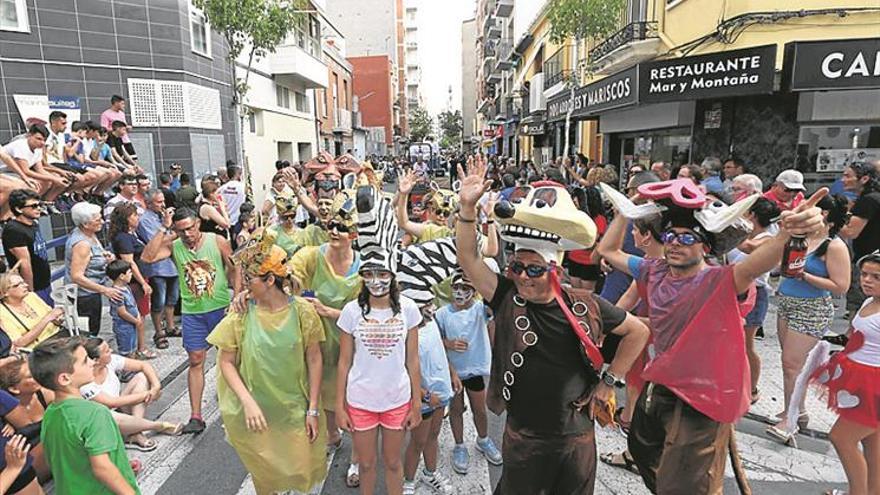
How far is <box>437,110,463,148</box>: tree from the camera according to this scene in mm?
90812

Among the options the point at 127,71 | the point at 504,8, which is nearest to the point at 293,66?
the point at 127,71

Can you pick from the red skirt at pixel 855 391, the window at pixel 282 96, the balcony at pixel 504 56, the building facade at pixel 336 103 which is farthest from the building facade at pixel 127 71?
the balcony at pixel 504 56

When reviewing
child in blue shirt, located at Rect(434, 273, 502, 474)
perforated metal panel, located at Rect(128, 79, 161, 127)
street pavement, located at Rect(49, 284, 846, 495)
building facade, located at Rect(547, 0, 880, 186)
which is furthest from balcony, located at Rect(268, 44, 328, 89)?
child in blue shirt, located at Rect(434, 273, 502, 474)

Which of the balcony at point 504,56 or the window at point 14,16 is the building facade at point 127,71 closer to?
the window at point 14,16

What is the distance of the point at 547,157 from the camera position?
2700 centimetres

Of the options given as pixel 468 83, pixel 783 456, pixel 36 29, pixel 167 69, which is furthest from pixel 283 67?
pixel 468 83

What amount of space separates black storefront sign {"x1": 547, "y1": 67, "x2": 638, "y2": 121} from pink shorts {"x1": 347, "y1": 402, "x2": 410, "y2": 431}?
8627 mm

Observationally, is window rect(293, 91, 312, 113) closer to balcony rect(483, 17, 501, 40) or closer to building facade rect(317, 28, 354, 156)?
building facade rect(317, 28, 354, 156)

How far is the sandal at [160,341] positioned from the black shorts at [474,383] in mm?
4286

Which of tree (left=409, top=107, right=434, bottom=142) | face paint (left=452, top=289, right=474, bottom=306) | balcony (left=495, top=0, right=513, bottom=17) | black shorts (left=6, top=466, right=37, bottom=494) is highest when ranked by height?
balcony (left=495, top=0, right=513, bottom=17)

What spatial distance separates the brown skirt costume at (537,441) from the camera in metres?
2.46

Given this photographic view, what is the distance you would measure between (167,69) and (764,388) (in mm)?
14984

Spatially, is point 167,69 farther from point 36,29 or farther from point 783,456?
point 783,456

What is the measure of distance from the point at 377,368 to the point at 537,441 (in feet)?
3.19
